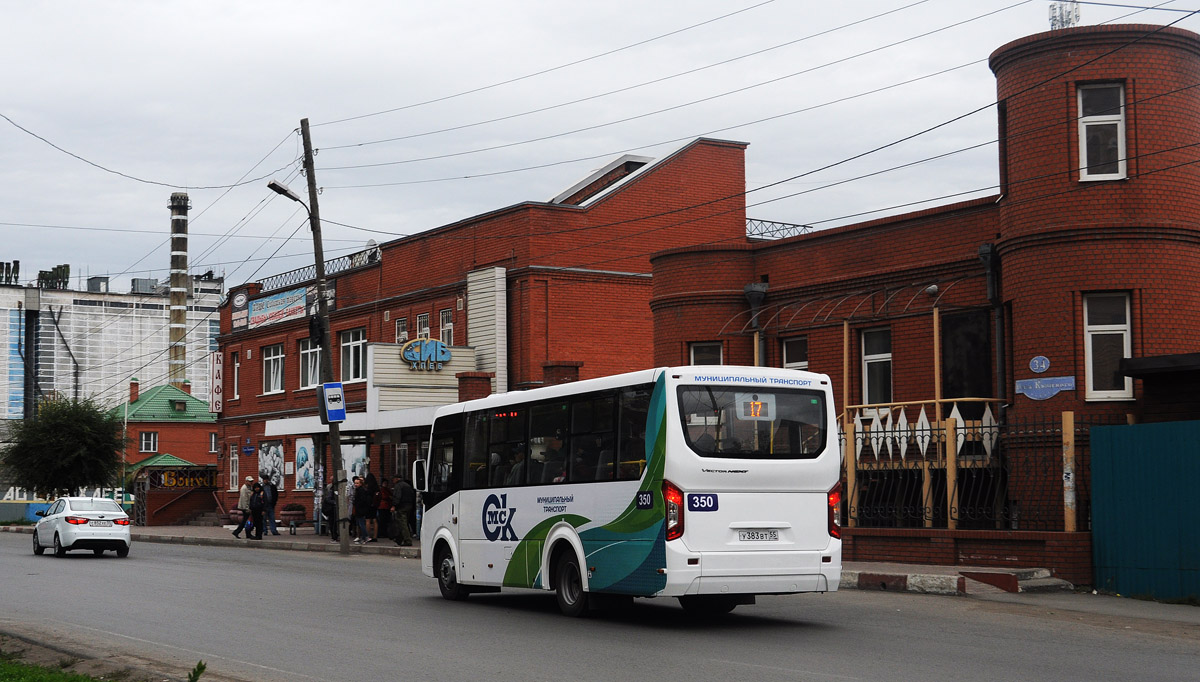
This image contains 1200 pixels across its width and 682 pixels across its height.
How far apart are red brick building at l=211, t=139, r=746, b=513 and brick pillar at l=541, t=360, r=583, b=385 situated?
4 centimetres

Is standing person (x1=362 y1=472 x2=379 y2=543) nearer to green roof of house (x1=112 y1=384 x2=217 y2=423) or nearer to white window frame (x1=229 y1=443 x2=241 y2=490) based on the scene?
white window frame (x1=229 y1=443 x2=241 y2=490)

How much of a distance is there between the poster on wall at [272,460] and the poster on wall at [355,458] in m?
5.94

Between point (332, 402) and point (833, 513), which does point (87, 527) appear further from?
point (833, 513)

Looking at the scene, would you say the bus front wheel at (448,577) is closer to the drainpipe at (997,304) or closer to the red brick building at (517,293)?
the drainpipe at (997,304)

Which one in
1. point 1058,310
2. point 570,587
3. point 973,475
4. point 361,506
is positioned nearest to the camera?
point 570,587

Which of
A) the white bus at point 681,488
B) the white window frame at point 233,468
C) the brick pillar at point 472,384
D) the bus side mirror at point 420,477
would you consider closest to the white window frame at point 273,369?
the white window frame at point 233,468

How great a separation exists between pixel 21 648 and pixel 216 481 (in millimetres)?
41129

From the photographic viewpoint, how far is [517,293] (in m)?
35.4

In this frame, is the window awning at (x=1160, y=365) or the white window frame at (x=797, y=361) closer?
the window awning at (x=1160, y=365)

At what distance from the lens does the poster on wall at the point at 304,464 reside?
145 feet

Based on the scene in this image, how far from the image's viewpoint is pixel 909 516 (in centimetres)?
2081

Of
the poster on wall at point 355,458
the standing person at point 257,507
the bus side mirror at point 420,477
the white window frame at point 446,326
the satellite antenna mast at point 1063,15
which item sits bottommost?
the standing person at point 257,507

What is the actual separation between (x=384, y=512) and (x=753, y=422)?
21.7 metres

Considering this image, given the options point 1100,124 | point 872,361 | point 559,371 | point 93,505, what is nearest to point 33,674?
point 1100,124
